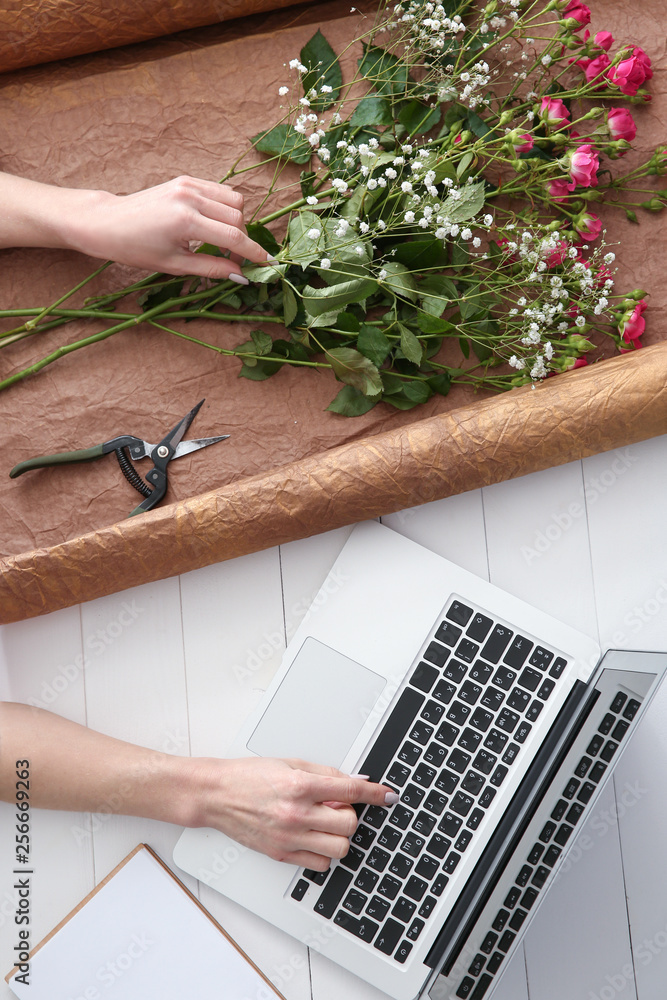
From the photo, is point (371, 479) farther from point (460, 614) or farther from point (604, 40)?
point (604, 40)

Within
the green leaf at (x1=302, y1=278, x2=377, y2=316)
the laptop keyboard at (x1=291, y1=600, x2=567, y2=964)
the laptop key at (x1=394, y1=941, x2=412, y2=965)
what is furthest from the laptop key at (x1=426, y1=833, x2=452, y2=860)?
the green leaf at (x1=302, y1=278, x2=377, y2=316)

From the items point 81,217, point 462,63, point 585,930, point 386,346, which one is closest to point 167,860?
point 585,930

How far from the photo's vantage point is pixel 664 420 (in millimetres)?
793

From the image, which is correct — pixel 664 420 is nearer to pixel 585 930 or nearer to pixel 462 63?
pixel 462 63

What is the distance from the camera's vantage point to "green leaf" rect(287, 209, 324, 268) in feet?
2.51

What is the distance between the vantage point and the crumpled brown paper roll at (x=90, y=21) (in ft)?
2.68

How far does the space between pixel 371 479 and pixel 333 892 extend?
0.47 meters

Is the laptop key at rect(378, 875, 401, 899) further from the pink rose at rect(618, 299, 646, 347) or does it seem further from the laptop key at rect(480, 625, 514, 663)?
the pink rose at rect(618, 299, 646, 347)

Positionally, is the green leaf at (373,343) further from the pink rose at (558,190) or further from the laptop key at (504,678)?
the laptop key at (504,678)

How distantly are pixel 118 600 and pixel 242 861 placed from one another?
0.34 meters

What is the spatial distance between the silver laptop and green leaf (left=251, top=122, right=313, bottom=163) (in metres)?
0.46

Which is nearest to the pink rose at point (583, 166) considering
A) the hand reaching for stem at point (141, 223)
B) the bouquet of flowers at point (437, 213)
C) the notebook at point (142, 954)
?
the bouquet of flowers at point (437, 213)

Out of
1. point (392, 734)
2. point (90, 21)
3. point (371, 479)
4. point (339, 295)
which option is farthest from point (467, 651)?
point (90, 21)

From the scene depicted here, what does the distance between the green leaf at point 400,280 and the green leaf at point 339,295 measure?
0.08 feet
